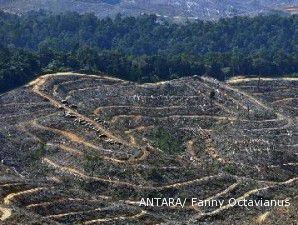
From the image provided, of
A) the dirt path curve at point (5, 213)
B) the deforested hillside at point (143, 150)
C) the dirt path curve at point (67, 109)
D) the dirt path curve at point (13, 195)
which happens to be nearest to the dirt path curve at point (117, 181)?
the deforested hillside at point (143, 150)

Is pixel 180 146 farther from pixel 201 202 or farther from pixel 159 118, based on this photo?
pixel 201 202

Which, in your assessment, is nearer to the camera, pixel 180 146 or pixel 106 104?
pixel 180 146

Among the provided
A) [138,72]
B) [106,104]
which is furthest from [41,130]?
[138,72]

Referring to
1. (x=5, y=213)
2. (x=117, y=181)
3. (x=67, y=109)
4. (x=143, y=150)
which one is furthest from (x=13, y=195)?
(x=67, y=109)

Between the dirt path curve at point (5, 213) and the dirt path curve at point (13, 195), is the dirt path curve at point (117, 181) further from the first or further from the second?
the dirt path curve at point (5, 213)

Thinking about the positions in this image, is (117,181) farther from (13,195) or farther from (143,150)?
(13,195)

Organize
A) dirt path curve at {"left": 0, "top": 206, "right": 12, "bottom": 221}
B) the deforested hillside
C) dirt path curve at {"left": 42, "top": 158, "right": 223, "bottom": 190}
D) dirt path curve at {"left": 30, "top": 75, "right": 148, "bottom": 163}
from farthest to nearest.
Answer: dirt path curve at {"left": 30, "top": 75, "right": 148, "bottom": 163} < dirt path curve at {"left": 42, "top": 158, "right": 223, "bottom": 190} < the deforested hillside < dirt path curve at {"left": 0, "top": 206, "right": 12, "bottom": 221}

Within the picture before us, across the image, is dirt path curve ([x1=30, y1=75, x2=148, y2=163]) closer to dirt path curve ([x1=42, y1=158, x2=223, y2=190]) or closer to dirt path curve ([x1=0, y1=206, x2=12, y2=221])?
dirt path curve ([x1=42, y1=158, x2=223, y2=190])

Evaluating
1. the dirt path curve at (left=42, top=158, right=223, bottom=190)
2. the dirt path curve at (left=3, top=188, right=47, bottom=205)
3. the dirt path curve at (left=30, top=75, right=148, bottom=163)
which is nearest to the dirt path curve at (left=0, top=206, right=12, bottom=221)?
the dirt path curve at (left=3, top=188, right=47, bottom=205)
